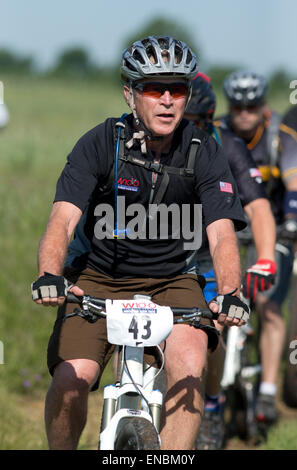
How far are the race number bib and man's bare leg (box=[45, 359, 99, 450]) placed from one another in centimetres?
45

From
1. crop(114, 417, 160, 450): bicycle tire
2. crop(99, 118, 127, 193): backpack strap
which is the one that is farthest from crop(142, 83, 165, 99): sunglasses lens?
crop(114, 417, 160, 450): bicycle tire

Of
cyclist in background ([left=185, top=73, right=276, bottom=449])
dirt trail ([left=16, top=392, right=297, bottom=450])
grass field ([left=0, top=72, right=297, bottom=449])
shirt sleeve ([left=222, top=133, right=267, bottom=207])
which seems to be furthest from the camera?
grass field ([left=0, top=72, right=297, bottom=449])

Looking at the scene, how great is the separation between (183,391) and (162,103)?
→ 1.60 meters

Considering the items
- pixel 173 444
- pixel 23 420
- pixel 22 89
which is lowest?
pixel 23 420

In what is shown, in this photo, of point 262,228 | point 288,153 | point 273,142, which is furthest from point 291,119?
point 262,228

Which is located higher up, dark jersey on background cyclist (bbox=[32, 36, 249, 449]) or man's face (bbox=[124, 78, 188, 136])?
man's face (bbox=[124, 78, 188, 136])

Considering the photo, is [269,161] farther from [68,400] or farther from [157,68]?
[68,400]

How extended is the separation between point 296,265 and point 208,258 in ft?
6.72

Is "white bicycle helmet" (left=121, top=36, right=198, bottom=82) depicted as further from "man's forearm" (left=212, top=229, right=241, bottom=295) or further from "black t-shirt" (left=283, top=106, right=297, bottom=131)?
"black t-shirt" (left=283, top=106, right=297, bottom=131)

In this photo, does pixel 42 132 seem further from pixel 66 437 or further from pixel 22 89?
pixel 22 89

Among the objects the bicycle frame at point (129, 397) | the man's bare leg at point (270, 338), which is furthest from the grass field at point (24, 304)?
the bicycle frame at point (129, 397)

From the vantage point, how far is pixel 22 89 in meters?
44.8

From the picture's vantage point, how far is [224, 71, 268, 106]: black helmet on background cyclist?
7.84 meters

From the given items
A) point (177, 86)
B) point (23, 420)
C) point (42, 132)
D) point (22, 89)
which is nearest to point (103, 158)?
point (177, 86)
